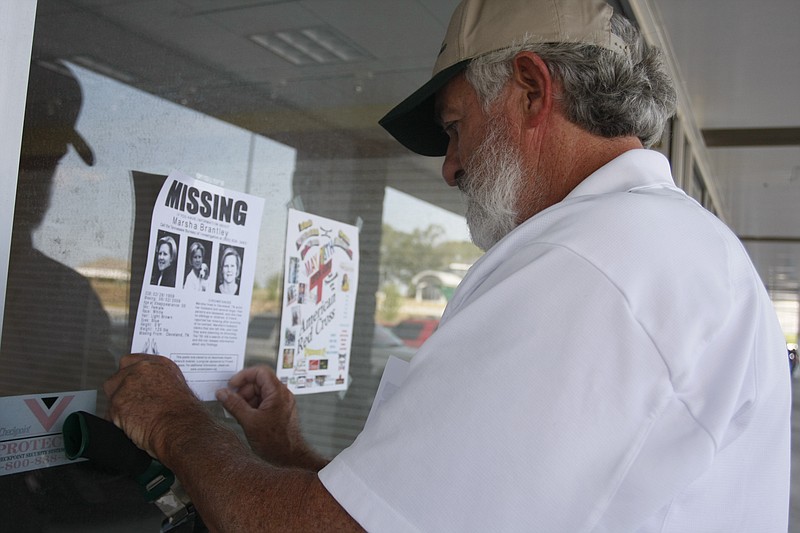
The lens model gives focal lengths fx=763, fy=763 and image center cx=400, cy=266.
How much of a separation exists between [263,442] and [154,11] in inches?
34.5

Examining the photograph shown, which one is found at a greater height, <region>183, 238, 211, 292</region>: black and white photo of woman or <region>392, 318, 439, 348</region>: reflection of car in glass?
<region>183, 238, 211, 292</region>: black and white photo of woman

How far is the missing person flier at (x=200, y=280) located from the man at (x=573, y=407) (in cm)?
16

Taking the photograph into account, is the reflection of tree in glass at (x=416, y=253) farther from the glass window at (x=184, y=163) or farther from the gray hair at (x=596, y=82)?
the gray hair at (x=596, y=82)

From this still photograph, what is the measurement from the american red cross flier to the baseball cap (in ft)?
1.71

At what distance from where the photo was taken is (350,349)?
2.11 m

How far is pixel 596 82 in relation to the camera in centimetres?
134

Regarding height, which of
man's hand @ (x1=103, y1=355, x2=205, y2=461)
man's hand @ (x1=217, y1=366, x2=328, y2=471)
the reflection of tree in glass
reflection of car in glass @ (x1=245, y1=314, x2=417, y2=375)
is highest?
the reflection of tree in glass

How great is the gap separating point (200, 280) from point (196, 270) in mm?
26

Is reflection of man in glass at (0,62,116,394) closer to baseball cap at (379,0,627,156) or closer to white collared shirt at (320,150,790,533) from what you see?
white collared shirt at (320,150,790,533)

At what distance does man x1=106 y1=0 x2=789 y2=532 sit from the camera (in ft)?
2.91

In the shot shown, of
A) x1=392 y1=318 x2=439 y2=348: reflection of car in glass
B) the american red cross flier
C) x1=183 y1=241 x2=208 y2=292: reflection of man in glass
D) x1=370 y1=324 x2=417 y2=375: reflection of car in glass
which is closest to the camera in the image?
x1=183 y1=241 x2=208 y2=292: reflection of man in glass

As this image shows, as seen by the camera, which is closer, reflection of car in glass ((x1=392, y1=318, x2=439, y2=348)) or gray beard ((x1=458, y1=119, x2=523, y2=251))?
gray beard ((x1=458, y1=119, x2=523, y2=251))

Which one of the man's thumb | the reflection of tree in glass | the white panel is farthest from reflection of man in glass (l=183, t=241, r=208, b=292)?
the reflection of tree in glass

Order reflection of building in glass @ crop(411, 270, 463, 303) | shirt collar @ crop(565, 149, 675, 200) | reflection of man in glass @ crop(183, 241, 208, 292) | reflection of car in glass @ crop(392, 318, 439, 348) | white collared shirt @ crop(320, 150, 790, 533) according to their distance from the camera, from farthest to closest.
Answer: reflection of building in glass @ crop(411, 270, 463, 303) < reflection of car in glass @ crop(392, 318, 439, 348) < reflection of man in glass @ crop(183, 241, 208, 292) < shirt collar @ crop(565, 149, 675, 200) < white collared shirt @ crop(320, 150, 790, 533)
